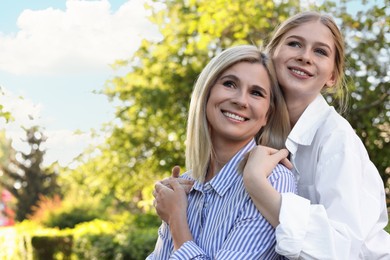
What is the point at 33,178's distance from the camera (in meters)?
34.9

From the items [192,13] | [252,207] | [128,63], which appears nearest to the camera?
[252,207]

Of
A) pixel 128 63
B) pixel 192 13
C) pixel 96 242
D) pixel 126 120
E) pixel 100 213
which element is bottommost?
pixel 100 213

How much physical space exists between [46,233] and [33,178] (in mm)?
22351

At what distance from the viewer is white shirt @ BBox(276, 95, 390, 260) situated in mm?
2371

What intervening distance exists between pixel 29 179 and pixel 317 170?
1316 inches

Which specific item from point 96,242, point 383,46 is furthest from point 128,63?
point 383,46

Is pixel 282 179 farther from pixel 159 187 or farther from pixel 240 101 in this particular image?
pixel 159 187

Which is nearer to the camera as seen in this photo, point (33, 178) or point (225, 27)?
point (225, 27)

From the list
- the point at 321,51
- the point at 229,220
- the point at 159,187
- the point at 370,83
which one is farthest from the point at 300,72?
the point at 370,83

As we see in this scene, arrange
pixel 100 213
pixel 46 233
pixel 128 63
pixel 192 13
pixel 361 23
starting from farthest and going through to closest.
Result: pixel 100 213 → pixel 46 233 → pixel 128 63 → pixel 192 13 → pixel 361 23

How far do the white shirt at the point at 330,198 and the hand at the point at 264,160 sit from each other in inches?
4.7

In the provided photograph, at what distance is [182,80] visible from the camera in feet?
36.3

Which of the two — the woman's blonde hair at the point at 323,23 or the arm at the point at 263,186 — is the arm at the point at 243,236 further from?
the woman's blonde hair at the point at 323,23

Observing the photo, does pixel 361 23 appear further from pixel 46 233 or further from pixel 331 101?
pixel 46 233
